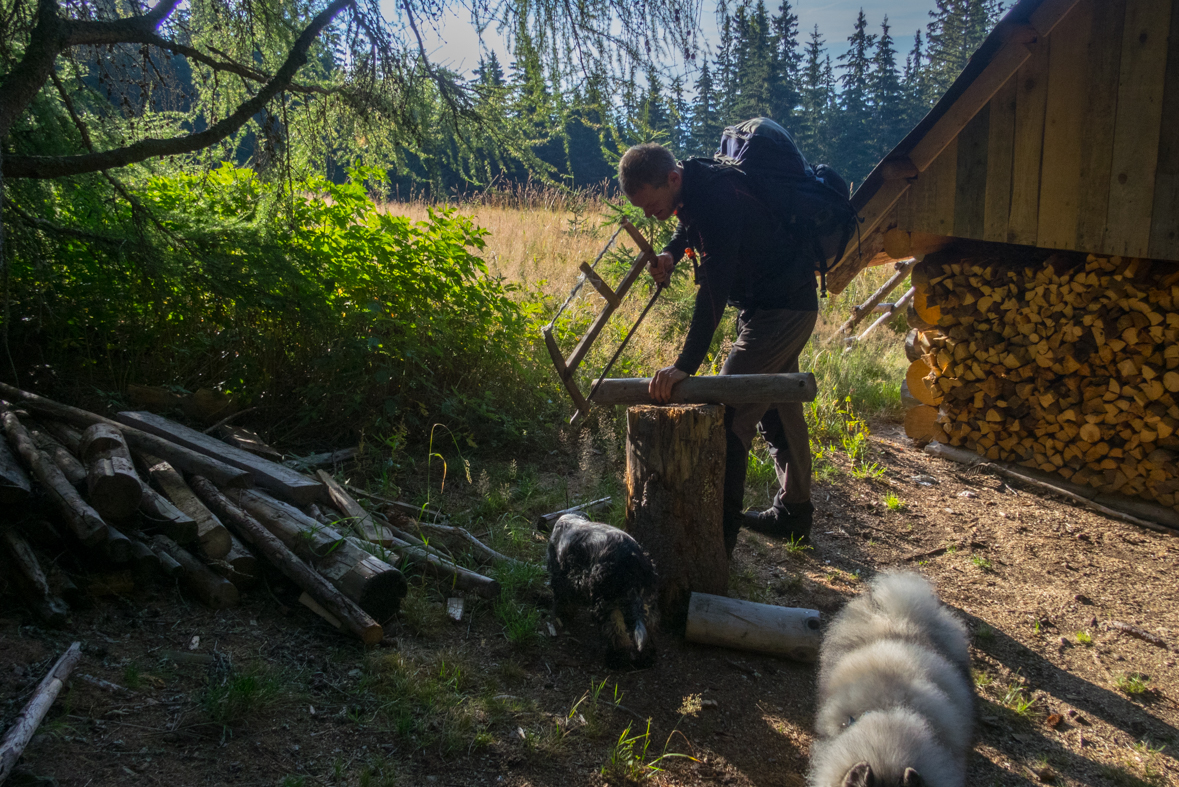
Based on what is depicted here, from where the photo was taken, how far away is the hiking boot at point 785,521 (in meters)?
4.49

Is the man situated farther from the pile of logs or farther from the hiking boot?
the pile of logs

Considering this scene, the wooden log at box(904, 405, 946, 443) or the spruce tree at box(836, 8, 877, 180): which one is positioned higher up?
the spruce tree at box(836, 8, 877, 180)

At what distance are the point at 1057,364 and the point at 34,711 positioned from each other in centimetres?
649

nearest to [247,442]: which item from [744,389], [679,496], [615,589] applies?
[615,589]

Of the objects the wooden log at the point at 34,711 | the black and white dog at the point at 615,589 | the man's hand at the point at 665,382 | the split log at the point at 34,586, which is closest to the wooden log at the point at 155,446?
the split log at the point at 34,586

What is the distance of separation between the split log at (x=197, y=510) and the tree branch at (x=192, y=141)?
1.52 meters

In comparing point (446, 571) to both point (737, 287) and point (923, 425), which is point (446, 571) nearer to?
point (737, 287)

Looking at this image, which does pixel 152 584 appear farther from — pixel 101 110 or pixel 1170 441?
pixel 1170 441

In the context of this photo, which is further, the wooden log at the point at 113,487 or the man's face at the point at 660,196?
the man's face at the point at 660,196

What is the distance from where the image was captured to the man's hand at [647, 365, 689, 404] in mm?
3535

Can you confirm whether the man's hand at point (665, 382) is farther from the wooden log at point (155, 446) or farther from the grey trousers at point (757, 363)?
the wooden log at point (155, 446)

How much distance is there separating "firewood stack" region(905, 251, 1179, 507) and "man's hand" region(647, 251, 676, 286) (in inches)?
133

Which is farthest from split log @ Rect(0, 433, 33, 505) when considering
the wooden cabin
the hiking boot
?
the wooden cabin

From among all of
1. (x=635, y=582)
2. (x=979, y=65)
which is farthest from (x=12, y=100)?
(x=979, y=65)
